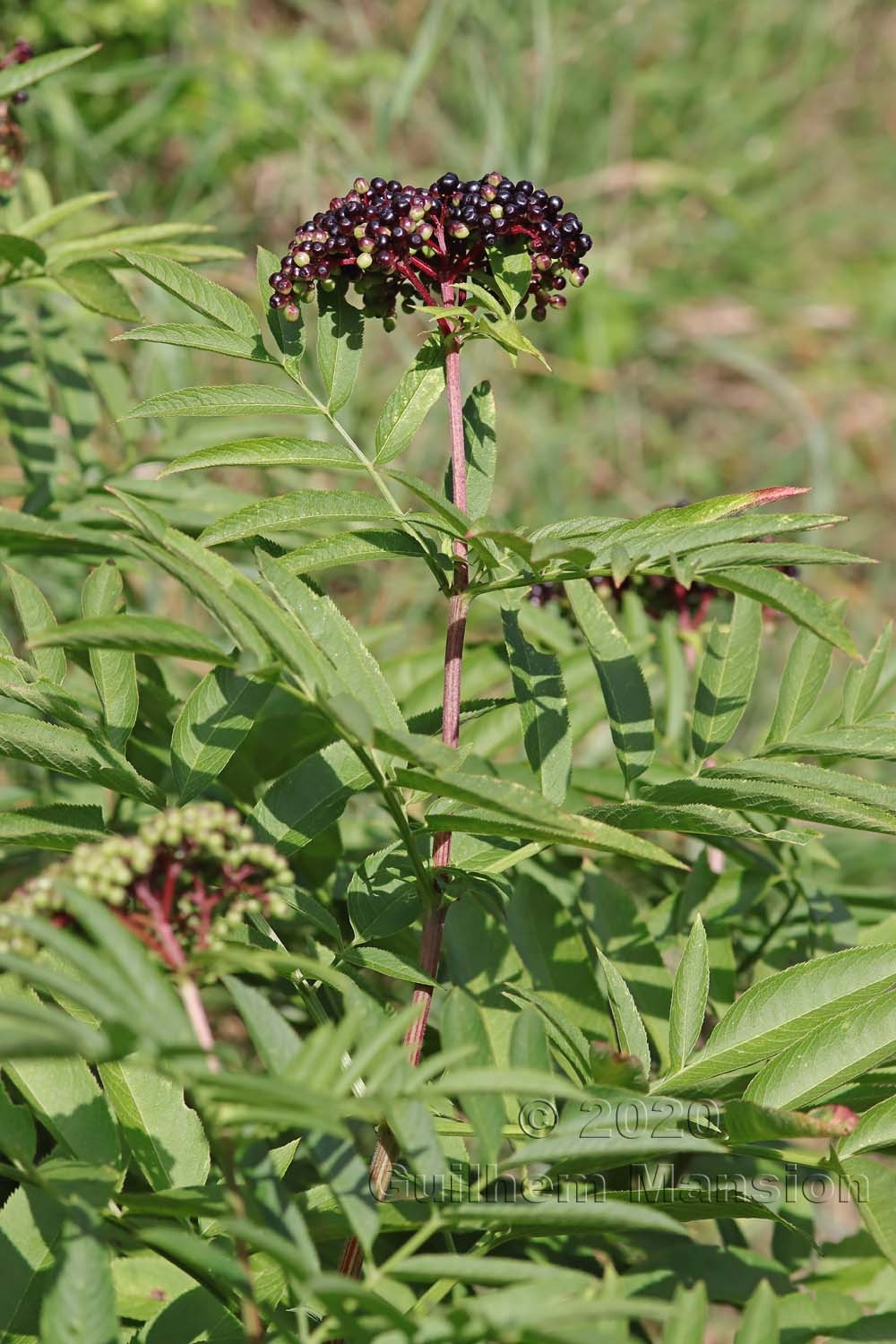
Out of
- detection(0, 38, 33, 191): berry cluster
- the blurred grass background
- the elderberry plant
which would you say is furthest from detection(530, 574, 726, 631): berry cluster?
the blurred grass background

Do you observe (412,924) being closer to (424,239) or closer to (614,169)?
(424,239)

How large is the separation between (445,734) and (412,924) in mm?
230

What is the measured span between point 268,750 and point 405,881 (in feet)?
1.71

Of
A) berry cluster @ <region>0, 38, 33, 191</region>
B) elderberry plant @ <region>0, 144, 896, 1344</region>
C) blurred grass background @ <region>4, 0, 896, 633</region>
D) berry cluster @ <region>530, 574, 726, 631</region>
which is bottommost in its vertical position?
elderberry plant @ <region>0, 144, 896, 1344</region>

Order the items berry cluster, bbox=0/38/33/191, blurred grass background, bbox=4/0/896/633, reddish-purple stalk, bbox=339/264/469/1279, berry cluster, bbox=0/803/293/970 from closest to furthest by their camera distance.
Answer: berry cluster, bbox=0/803/293/970
reddish-purple stalk, bbox=339/264/469/1279
berry cluster, bbox=0/38/33/191
blurred grass background, bbox=4/0/896/633

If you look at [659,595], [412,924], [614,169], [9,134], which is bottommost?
[412,924]

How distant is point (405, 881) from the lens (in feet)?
4.17

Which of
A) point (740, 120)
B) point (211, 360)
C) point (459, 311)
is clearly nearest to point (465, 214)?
point (459, 311)

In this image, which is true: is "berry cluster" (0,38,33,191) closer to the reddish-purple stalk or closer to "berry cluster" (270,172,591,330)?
"berry cluster" (270,172,591,330)

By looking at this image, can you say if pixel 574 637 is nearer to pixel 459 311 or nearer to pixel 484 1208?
pixel 459 311

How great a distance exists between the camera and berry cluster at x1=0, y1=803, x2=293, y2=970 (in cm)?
86

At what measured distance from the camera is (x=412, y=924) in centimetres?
132

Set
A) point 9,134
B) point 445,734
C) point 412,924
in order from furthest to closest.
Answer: point 9,134 < point 412,924 < point 445,734

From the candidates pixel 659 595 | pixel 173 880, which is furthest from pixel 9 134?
pixel 173 880
